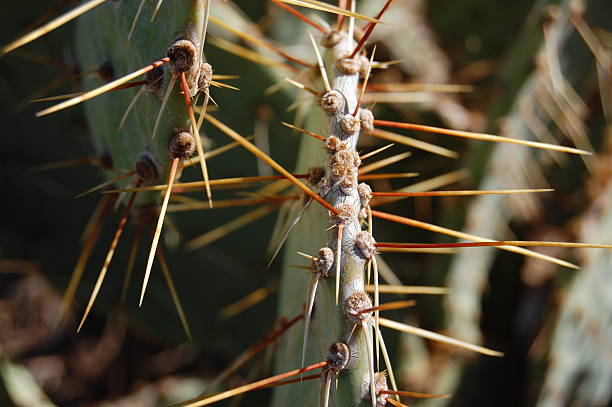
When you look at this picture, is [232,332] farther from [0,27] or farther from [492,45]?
[492,45]

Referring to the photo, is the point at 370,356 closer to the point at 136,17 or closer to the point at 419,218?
the point at 136,17

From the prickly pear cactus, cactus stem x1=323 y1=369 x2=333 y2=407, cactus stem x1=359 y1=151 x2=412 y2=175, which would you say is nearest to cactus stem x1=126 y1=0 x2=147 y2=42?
the prickly pear cactus

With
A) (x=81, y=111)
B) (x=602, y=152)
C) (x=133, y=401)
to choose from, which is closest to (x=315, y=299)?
(x=81, y=111)

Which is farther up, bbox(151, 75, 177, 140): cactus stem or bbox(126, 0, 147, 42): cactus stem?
bbox(126, 0, 147, 42): cactus stem

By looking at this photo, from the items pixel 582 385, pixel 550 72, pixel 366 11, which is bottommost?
pixel 582 385

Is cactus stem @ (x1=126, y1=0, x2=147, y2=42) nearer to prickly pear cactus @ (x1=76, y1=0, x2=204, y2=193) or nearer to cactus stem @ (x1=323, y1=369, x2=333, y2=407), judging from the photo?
prickly pear cactus @ (x1=76, y1=0, x2=204, y2=193)

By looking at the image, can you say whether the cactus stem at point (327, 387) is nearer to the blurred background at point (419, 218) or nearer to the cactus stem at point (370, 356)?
the cactus stem at point (370, 356)

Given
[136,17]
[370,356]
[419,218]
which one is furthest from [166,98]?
[419,218]

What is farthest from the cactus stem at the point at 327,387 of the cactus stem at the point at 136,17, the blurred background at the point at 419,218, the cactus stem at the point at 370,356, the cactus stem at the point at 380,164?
the blurred background at the point at 419,218
